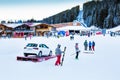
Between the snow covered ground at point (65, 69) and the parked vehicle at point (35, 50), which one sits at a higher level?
the parked vehicle at point (35, 50)

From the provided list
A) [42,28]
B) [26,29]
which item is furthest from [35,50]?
[42,28]

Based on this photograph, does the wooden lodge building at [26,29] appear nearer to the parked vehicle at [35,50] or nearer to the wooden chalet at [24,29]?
the wooden chalet at [24,29]

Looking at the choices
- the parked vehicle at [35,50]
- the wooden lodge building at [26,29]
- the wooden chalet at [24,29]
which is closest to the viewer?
the parked vehicle at [35,50]

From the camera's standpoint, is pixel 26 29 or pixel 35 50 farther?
pixel 26 29

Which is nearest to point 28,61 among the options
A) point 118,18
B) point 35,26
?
point 35,26

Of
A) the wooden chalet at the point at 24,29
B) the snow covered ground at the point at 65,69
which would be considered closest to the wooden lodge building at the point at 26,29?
the wooden chalet at the point at 24,29

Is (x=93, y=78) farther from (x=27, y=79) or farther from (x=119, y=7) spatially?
(x=119, y=7)

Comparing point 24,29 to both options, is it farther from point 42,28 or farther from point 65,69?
point 65,69

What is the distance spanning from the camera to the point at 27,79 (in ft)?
42.9

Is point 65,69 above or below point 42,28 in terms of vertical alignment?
below

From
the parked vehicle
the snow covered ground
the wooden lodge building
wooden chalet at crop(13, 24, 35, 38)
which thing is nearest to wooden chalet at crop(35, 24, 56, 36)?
the wooden lodge building

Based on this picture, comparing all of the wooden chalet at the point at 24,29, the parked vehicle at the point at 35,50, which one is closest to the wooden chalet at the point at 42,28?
the wooden chalet at the point at 24,29

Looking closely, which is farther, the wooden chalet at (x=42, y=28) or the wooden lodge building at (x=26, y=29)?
the wooden chalet at (x=42, y=28)

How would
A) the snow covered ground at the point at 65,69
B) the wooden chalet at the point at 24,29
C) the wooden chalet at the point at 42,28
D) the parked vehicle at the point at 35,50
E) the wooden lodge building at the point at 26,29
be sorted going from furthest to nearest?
the wooden chalet at the point at 42,28
the wooden lodge building at the point at 26,29
the wooden chalet at the point at 24,29
the parked vehicle at the point at 35,50
the snow covered ground at the point at 65,69
